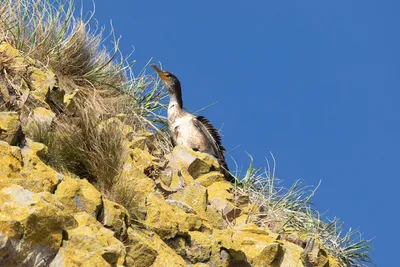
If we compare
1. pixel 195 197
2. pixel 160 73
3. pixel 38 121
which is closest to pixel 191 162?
pixel 195 197

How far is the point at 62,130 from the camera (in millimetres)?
9164

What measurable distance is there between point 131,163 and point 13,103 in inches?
53.7

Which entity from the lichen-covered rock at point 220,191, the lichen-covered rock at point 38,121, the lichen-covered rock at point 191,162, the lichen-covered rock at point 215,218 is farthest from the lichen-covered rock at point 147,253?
the lichen-covered rock at point 191,162

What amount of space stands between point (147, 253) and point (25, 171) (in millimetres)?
1176

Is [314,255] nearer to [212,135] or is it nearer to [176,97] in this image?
[212,135]

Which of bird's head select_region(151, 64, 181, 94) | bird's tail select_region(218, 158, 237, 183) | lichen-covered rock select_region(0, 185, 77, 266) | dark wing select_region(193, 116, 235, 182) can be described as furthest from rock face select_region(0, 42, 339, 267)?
bird's head select_region(151, 64, 181, 94)

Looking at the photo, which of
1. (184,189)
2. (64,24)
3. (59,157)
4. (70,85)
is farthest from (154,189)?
(64,24)

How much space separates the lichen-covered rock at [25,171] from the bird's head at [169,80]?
5.44m

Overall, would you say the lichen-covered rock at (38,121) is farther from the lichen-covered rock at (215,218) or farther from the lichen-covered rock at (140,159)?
the lichen-covered rock at (215,218)

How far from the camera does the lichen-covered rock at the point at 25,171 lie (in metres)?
7.12

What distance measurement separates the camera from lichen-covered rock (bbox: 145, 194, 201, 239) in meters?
8.24

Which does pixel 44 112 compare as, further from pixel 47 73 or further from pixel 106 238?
pixel 106 238

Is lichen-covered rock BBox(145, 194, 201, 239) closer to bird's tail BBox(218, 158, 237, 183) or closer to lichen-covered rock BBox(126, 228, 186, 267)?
lichen-covered rock BBox(126, 228, 186, 267)

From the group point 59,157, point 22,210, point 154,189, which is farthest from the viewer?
point 154,189
